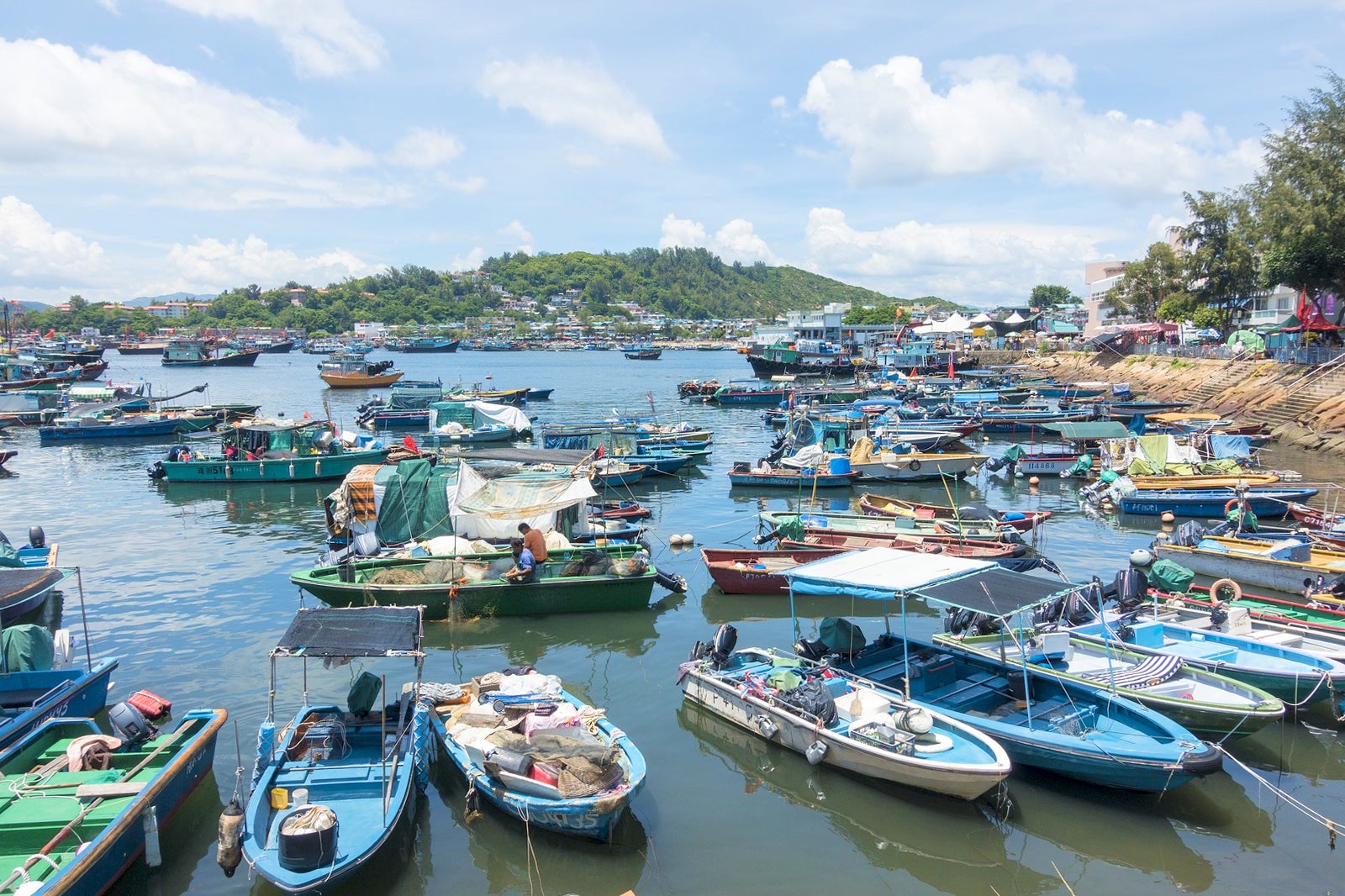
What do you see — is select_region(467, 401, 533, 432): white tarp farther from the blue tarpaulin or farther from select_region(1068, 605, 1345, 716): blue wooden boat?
select_region(1068, 605, 1345, 716): blue wooden boat

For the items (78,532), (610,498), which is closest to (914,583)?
(610,498)

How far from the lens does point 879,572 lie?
12664 mm

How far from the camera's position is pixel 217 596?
20.1 meters

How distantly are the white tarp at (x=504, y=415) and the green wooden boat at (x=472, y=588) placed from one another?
81.5ft

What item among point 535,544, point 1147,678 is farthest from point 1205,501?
point 535,544

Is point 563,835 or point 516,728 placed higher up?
point 516,728

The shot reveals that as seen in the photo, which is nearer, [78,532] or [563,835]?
[563,835]

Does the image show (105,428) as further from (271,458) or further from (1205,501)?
(1205,501)

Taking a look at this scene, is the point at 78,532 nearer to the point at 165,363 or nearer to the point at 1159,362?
the point at 1159,362

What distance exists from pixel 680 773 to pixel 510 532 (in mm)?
8938

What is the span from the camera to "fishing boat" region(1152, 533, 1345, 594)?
59.9 ft

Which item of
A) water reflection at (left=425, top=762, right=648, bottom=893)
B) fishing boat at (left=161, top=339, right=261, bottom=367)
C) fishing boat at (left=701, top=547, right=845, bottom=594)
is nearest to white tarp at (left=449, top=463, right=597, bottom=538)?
fishing boat at (left=701, top=547, right=845, bottom=594)

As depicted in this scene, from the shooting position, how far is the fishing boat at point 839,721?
1029cm

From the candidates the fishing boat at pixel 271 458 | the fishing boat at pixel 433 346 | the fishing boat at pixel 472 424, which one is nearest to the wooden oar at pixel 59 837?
the fishing boat at pixel 271 458
